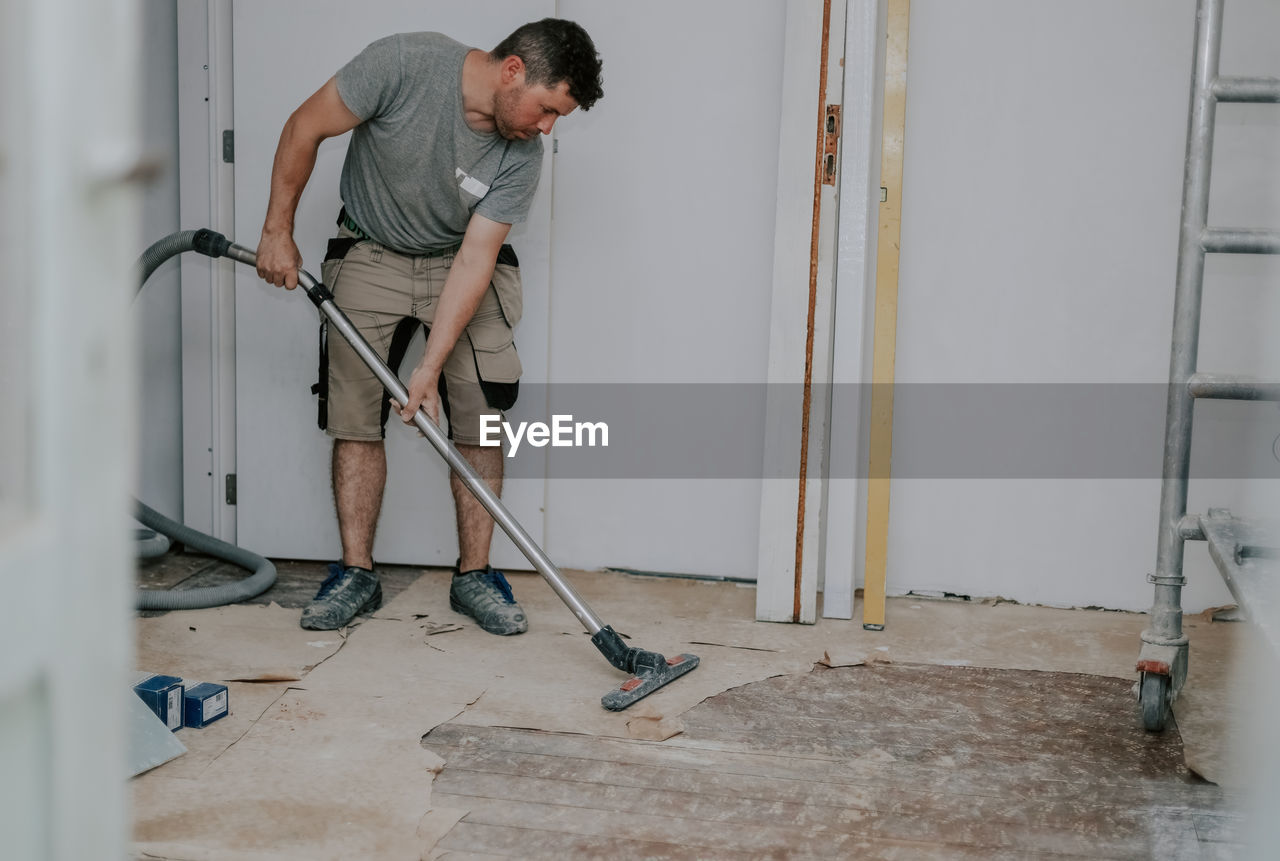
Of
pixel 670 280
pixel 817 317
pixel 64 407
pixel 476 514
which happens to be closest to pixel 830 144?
pixel 817 317

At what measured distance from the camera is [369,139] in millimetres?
2496

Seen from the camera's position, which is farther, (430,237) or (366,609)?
(366,609)

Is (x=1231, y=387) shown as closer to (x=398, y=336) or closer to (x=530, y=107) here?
(x=530, y=107)

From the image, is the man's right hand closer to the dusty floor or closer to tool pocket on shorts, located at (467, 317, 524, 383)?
tool pocket on shorts, located at (467, 317, 524, 383)

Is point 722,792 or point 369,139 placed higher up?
point 369,139

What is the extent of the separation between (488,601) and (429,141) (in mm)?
A: 995

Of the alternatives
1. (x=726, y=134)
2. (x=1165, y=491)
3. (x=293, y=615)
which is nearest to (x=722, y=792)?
(x=1165, y=491)

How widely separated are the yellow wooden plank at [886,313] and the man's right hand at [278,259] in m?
1.28

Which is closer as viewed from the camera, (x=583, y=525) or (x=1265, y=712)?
(x=1265, y=712)

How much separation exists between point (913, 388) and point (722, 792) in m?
1.34

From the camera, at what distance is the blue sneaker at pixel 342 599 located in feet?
8.40

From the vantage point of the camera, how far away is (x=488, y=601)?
262 centimetres

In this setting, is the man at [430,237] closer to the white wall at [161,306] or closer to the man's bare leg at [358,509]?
the man's bare leg at [358,509]

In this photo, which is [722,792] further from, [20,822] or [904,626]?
[20,822]
